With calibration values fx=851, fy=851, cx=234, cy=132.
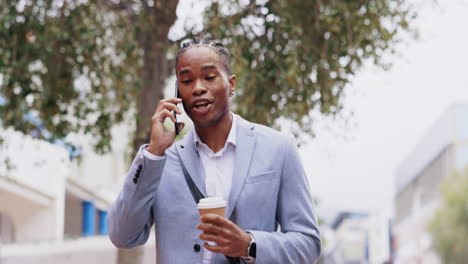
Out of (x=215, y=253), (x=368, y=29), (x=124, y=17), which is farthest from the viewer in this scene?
(x=124, y=17)

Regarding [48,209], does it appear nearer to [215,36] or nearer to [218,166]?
[215,36]

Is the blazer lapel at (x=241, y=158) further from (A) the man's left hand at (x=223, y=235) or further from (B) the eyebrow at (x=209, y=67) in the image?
(B) the eyebrow at (x=209, y=67)

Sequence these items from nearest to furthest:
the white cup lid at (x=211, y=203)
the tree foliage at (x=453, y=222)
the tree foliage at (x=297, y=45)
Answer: the white cup lid at (x=211, y=203), the tree foliage at (x=297, y=45), the tree foliage at (x=453, y=222)

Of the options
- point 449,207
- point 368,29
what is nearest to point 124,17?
point 368,29

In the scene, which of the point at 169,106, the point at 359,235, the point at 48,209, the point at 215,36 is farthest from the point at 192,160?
the point at 359,235

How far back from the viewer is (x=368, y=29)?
8805 millimetres

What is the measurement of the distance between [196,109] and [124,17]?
8.13 metres

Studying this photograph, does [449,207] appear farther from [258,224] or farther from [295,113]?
[258,224]

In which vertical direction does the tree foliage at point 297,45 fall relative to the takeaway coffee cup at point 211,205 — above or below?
above

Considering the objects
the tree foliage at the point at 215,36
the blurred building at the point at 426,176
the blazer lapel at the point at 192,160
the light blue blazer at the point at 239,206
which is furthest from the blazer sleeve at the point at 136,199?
the blurred building at the point at 426,176

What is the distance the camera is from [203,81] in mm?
2539

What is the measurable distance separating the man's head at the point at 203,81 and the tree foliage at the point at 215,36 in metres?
5.25

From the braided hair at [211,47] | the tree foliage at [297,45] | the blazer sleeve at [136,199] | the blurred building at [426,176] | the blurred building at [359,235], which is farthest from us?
Answer: the blurred building at [359,235]

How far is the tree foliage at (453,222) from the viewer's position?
5250cm
